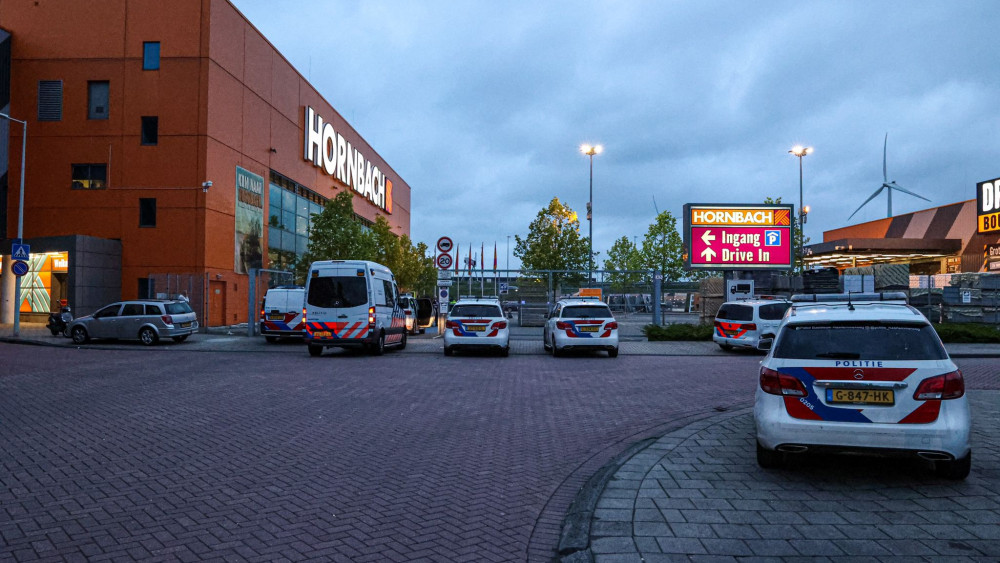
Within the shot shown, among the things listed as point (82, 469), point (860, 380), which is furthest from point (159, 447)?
point (860, 380)

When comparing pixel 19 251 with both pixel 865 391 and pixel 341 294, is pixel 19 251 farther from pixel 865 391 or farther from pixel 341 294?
pixel 865 391

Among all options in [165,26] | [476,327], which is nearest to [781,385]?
[476,327]

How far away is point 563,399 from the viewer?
10.1 m

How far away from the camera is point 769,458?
18.8 feet

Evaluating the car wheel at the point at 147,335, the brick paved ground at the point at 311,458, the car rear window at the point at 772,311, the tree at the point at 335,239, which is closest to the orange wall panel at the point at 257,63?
the tree at the point at 335,239

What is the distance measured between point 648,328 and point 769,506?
20405 millimetres

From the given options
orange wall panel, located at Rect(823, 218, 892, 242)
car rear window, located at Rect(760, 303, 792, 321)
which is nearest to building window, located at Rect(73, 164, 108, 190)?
car rear window, located at Rect(760, 303, 792, 321)

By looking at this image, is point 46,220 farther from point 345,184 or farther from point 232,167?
point 345,184

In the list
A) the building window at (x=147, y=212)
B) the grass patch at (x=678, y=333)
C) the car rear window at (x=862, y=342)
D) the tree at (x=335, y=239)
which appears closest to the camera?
the car rear window at (x=862, y=342)

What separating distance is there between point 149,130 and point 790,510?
110 feet

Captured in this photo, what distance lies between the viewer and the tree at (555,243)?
171 ft

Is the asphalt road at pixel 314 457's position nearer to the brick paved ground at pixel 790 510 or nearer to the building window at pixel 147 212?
→ the brick paved ground at pixel 790 510

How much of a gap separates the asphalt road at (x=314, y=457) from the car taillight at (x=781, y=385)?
1709 millimetres

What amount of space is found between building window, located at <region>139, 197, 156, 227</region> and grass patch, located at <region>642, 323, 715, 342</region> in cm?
2327
